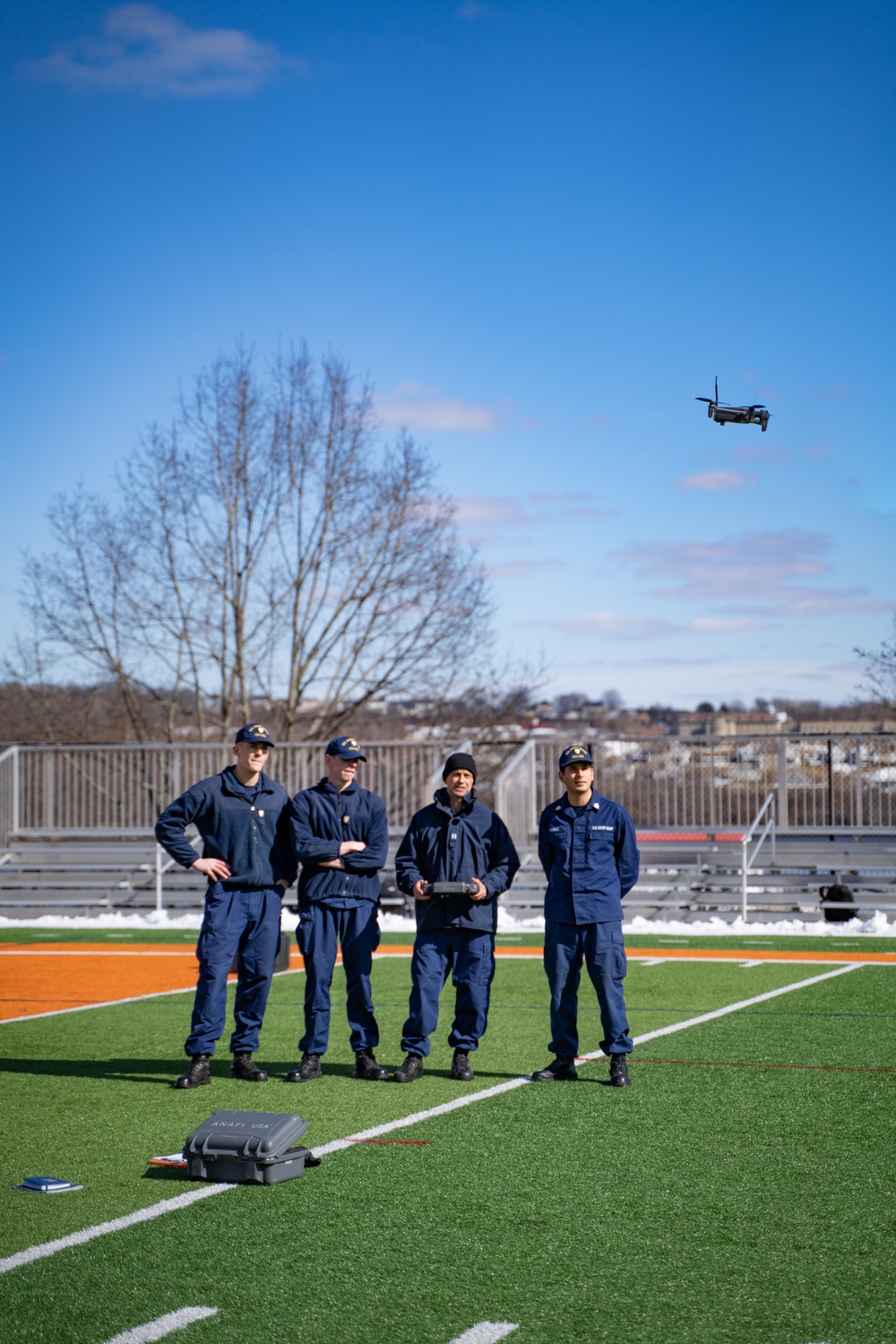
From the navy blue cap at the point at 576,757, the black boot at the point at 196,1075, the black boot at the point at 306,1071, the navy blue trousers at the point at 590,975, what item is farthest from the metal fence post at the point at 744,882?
the black boot at the point at 196,1075

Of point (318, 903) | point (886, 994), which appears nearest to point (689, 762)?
point (886, 994)

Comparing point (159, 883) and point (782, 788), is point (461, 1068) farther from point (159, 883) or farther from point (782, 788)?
point (782, 788)

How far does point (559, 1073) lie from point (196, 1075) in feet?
7.03

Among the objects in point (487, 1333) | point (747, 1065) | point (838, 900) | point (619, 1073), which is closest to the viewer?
point (487, 1333)

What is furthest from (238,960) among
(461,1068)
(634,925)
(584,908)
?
(634,925)

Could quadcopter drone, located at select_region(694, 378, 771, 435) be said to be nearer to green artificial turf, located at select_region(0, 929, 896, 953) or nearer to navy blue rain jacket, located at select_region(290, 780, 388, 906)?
navy blue rain jacket, located at select_region(290, 780, 388, 906)

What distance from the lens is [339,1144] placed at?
7027 mm

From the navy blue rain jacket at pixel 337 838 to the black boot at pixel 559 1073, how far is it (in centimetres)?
144

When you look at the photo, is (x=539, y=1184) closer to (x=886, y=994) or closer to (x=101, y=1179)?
(x=101, y=1179)

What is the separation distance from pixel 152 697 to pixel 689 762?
14.0 metres

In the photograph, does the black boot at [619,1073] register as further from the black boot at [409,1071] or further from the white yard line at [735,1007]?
the black boot at [409,1071]

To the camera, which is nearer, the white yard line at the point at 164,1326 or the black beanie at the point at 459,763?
the white yard line at the point at 164,1326

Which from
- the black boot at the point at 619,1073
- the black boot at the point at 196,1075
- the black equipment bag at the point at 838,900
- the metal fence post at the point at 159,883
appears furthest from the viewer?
the metal fence post at the point at 159,883

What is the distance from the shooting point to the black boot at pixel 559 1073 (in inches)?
341
